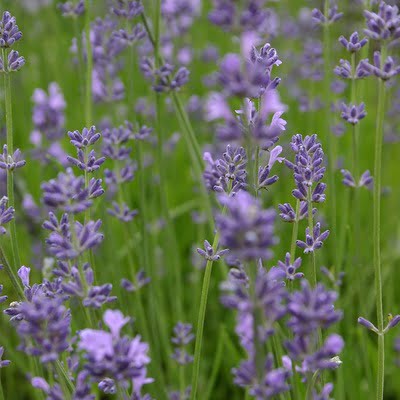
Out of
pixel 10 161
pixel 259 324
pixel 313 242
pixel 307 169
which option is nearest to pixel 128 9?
pixel 10 161

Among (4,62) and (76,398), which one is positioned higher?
(4,62)

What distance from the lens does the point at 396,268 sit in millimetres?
3877

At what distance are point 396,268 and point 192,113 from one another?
1903 mm

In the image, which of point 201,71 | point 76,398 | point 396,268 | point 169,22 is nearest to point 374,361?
point 396,268

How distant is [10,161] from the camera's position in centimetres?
192

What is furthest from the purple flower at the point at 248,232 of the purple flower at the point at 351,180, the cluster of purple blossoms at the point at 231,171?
the purple flower at the point at 351,180

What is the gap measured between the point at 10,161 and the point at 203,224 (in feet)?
5.87

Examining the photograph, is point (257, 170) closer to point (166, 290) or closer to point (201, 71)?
point (166, 290)

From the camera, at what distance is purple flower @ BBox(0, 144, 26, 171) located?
6.21ft

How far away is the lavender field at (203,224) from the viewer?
3.91 feet

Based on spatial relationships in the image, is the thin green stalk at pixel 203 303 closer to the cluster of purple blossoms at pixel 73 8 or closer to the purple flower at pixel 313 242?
the purple flower at pixel 313 242

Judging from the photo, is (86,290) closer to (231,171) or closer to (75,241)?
(75,241)

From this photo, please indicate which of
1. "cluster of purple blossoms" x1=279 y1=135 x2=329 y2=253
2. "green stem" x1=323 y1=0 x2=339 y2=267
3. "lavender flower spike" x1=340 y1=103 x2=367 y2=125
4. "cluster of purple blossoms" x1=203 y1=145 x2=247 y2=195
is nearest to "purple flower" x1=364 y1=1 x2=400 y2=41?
"cluster of purple blossoms" x1=279 y1=135 x2=329 y2=253

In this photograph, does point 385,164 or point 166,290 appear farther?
point 385,164
